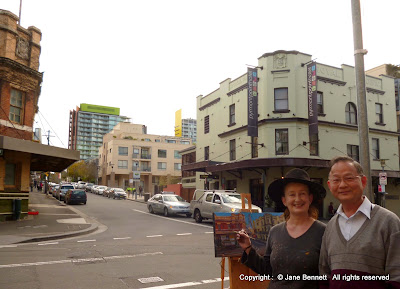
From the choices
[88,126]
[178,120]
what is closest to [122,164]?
[178,120]

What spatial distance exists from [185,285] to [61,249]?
5383 millimetres

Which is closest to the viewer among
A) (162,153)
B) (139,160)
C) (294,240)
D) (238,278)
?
(294,240)

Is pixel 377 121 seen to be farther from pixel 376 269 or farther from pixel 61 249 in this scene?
pixel 376 269

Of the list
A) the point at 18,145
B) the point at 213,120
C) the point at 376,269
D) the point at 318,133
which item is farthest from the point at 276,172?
the point at 376,269

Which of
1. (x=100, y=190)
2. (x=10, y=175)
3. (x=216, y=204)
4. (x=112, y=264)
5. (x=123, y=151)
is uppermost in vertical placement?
(x=123, y=151)

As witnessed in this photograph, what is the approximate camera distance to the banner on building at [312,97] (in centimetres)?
2272

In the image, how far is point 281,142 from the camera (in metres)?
23.8

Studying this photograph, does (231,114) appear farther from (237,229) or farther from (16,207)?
(237,229)

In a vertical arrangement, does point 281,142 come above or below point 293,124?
below

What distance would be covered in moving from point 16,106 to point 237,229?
655 inches

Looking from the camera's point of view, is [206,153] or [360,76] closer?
[360,76]

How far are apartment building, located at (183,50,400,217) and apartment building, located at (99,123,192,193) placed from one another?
4126 centimetres

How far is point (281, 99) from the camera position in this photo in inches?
952

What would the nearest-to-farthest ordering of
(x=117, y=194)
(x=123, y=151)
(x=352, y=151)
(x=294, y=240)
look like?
(x=294, y=240)
(x=352, y=151)
(x=117, y=194)
(x=123, y=151)
